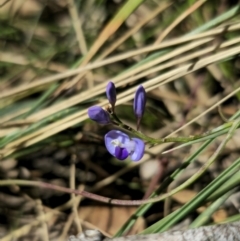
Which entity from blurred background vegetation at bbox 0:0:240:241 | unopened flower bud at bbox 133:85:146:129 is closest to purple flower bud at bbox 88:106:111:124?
unopened flower bud at bbox 133:85:146:129

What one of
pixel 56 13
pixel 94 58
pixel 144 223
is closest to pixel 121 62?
pixel 94 58

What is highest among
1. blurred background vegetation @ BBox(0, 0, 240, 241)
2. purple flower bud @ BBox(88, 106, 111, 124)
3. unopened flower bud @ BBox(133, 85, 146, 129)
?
blurred background vegetation @ BBox(0, 0, 240, 241)

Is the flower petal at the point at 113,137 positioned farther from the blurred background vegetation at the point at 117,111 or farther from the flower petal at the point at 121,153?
the blurred background vegetation at the point at 117,111

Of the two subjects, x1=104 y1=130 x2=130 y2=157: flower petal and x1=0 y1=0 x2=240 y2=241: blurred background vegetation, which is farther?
x1=0 y1=0 x2=240 y2=241: blurred background vegetation

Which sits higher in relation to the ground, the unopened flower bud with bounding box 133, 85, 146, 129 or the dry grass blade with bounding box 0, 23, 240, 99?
the dry grass blade with bounding box 0, 23, 240, 99

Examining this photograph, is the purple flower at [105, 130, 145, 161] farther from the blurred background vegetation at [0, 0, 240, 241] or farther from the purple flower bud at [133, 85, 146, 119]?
the blurred background vegetation at [0, 0, 240, 241]

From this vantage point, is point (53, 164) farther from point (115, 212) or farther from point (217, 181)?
point (217, 181)

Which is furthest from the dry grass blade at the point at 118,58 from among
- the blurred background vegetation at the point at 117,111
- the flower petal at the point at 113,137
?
the flower petal at the point at 113,137
